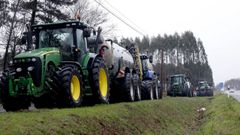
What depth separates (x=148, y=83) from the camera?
2688 centimetres

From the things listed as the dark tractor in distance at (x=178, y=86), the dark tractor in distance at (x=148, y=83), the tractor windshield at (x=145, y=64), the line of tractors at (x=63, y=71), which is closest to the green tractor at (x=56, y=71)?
the line of tractors at (x=63, y=71)

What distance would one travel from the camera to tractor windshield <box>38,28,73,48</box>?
1599 cm

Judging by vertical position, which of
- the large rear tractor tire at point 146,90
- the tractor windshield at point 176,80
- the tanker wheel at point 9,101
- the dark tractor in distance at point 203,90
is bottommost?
the tanker wheel at point 9,101

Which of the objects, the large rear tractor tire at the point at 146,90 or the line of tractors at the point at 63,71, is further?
the large rear tractor tire at the point at 146,90

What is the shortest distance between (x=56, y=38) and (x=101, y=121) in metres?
4.66

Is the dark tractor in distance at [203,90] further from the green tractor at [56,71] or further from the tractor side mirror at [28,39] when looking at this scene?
the tractor side mirror at [28,39]

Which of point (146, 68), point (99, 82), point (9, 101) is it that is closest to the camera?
point (9, 101)

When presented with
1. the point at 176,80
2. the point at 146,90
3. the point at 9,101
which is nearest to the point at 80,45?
the point at 9,101

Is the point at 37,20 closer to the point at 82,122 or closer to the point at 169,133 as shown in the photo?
the point at 169,133

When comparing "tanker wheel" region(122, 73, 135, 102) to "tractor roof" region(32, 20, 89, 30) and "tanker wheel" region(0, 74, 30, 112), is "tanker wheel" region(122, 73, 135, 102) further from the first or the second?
"tanker wheel" region(0, 74, 30, 112)

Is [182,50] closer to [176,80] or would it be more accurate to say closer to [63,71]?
[176,80]

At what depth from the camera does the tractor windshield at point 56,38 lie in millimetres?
15991

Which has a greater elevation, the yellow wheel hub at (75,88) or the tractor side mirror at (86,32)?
the tractor side mirror at (86,32)

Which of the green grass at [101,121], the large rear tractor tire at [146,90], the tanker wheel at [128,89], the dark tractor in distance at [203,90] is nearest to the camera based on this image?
the green grass at [101,121]
